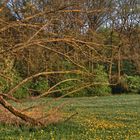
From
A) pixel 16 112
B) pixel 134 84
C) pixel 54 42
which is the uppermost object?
pixel 54 42

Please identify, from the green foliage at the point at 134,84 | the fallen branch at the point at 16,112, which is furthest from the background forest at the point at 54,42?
the green foliage at the point at 134,84

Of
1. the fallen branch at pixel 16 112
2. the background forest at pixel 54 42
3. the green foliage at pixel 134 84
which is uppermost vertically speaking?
the background forest at pixel 54 42

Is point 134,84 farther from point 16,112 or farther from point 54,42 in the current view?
point 54,42

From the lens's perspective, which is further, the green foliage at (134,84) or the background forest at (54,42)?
the green foliage at (134,84)

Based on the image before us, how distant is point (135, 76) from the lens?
185ft

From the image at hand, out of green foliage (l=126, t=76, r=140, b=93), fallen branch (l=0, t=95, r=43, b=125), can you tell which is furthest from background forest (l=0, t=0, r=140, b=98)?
green foliage (l=126, t=76, r=140, b=93)

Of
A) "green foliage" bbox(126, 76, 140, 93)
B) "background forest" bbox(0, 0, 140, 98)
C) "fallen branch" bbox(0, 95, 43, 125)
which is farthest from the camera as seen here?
"green foliage" bbox(126, 76, 140, 93)

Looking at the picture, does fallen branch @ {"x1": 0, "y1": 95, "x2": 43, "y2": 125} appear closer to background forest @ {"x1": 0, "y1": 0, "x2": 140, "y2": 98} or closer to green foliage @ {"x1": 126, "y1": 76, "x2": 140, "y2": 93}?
background forest @ {"x1": 0, "y1": 0, "x2": 140, "y2": 98}

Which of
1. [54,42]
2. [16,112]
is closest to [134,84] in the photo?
[16,112]

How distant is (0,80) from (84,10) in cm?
522

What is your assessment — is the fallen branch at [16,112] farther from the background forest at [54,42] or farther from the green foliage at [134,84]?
the green foliage at [134,84]

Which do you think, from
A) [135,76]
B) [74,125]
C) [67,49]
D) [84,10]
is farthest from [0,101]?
[135,76]

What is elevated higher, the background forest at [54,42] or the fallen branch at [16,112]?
the background forest at [54,42]

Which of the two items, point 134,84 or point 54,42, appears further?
point 134,84
